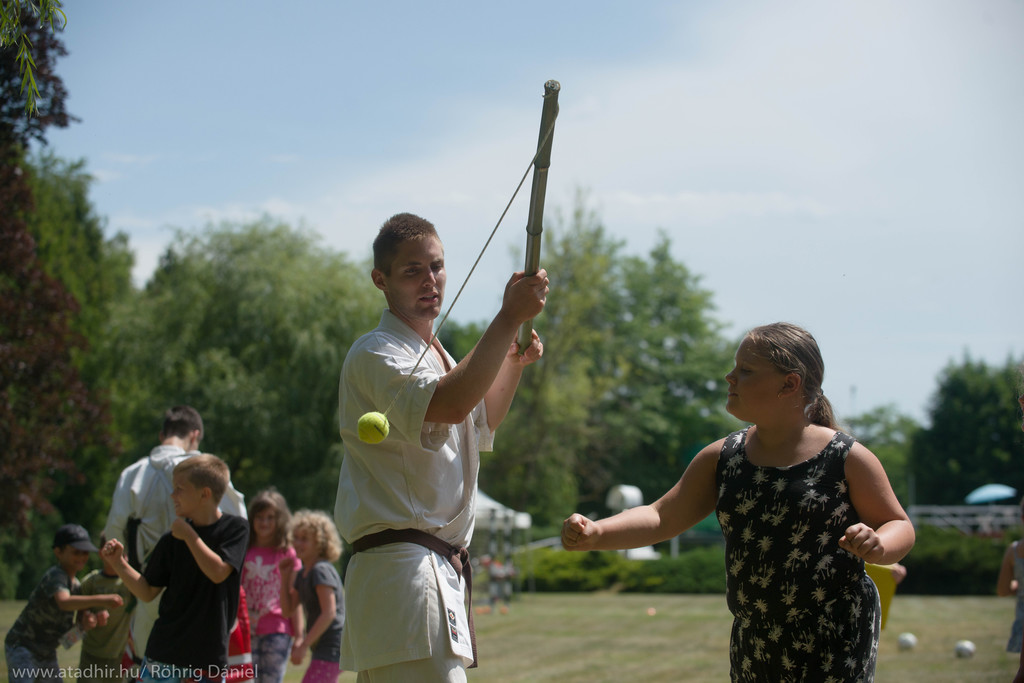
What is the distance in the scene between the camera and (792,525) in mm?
2836

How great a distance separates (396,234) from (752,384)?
4.06ft

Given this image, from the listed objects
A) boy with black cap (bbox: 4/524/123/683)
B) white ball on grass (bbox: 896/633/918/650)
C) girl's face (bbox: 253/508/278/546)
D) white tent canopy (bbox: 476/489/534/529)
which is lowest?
white ball on grass (bbox: 896/633/918/650)

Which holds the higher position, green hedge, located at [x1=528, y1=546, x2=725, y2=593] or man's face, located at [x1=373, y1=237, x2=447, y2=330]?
man's face, located at [x1=373, y1=237, x2=447, y2=330]

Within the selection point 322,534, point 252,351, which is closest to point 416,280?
point 322,534

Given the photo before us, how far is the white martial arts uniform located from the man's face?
0.13 metres

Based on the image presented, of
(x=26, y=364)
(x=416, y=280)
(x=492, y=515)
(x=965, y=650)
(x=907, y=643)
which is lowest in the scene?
(x=907, y=643)

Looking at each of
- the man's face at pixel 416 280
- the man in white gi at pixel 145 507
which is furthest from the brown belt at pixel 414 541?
the man in white gi at pixel 145 507

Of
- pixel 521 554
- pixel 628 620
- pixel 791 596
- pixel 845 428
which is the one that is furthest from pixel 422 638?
pixel 521 554

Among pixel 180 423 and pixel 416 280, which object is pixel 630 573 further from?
pixel 416 280

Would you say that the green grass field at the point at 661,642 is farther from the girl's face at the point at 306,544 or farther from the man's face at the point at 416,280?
the man's face at the point at 416,280

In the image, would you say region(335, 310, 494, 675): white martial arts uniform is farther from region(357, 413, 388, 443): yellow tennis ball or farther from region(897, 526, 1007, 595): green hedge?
region(897, 526, 1007, 595): green hedge

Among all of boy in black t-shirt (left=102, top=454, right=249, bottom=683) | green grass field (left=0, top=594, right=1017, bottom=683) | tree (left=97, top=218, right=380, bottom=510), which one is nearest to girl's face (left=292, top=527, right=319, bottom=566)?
boy in black t-shirt (left=102, top=454, right=249, bottom=683)

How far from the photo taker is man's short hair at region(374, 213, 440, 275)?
10.2 feet

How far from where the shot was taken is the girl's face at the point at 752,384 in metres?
3.01
